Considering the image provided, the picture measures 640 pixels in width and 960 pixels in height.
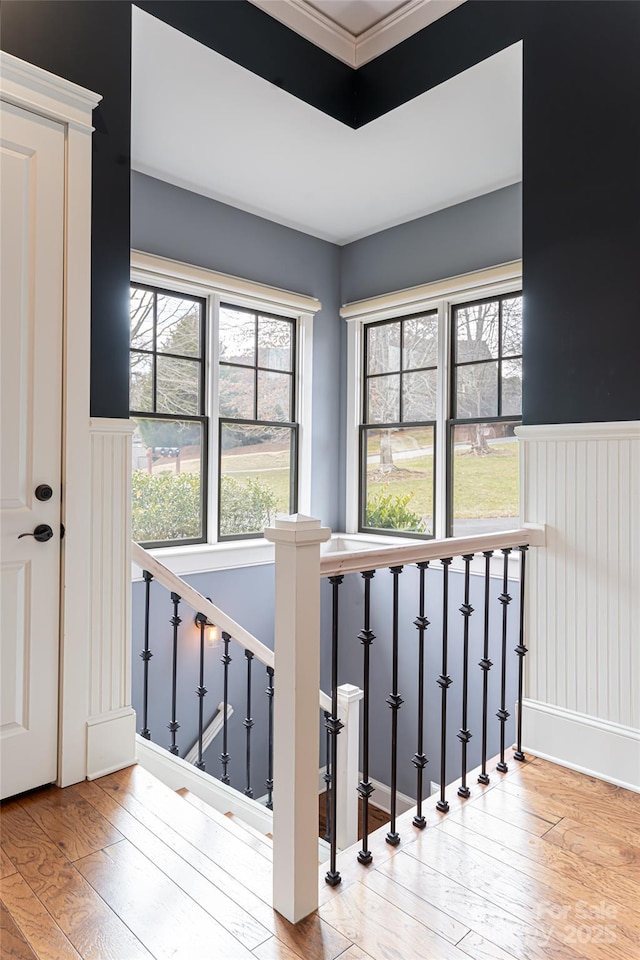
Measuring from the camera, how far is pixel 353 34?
9.34 feet

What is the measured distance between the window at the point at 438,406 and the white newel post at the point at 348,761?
145 centimetres

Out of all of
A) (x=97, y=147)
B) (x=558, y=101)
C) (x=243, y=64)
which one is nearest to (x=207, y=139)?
(x=243, y=64)

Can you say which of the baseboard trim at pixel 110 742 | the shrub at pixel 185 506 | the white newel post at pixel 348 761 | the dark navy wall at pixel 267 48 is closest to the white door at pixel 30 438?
the baseboard trim at pixel 110 742

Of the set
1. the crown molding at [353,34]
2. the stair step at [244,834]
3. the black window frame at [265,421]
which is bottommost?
the stair step at [244,834]

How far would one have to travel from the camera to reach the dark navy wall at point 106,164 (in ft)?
6.88

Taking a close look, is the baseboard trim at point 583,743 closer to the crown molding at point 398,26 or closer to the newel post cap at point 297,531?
the newel post cap at point 297,531

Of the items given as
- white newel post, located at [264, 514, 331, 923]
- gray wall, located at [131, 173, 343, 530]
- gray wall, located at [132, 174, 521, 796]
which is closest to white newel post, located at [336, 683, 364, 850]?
gray wall, located at [132, 174, 521, 796]

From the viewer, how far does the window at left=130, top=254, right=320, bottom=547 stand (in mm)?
3557

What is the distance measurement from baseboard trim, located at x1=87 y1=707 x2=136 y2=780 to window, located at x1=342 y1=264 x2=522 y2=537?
2.35 m

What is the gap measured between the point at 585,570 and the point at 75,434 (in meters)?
1.93

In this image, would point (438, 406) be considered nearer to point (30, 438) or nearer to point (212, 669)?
point (212, 669)

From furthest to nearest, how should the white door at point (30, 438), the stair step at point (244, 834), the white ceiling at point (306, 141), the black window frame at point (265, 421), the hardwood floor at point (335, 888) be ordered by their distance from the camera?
the black window frame at point (265, 421) → the white ceiling at point (306, 141) → the white door at point (30, 438) → the stair step at point (244, 834) → the hardwood floor at point (335, 888)

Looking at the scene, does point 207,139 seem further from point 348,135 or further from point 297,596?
point 297,596

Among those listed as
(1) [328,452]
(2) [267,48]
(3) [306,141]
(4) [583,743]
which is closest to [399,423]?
(1) [328,452]
